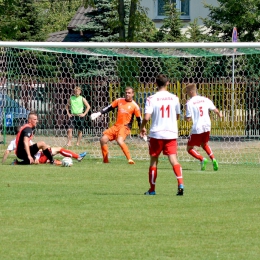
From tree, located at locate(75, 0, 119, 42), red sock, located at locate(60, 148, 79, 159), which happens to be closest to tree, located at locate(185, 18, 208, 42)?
tree, located at locate(75, 0, 119, 42)

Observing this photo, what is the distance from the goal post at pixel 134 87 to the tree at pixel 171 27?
14007 mm

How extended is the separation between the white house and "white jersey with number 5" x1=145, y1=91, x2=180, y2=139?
31.1 metres

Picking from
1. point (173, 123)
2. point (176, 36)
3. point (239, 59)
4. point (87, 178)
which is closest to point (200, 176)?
point (87, 178)

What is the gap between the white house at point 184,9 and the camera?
4356 centimetres

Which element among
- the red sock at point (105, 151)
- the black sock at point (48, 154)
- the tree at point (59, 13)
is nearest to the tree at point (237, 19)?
the red sock at point (105, 151)

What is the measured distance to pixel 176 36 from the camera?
39.4 metres

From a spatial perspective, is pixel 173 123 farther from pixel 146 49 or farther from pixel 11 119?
pixel 11 119

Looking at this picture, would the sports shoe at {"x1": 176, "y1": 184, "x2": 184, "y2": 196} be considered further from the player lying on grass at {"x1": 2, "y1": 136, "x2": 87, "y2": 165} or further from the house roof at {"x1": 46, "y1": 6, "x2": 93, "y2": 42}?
the house roof at {"x1": 46, "y1": 6, "x2": 93, "y2": 42}

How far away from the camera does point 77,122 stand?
76.3ft

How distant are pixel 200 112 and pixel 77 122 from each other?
6568 millimetres

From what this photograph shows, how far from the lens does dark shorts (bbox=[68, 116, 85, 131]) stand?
23.0m

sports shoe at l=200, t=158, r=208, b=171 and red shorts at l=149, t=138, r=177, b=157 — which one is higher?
red shorts at l=149, t=138, r=177, b=157

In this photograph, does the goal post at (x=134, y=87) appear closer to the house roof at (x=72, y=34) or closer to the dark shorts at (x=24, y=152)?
the dark shorts at (x=24, y=152)

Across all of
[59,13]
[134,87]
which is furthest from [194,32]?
[59,13]
